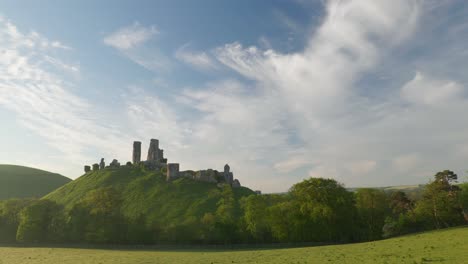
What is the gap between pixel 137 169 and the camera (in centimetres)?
16150

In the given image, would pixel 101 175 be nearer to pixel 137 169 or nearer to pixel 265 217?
pixel 137 169

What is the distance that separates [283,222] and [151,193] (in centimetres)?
6949

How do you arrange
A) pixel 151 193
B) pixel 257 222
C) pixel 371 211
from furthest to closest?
pixel 151 193 < pixel 371 211 < pixel 257 222

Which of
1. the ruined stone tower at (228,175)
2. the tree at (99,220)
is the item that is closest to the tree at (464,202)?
the tree at (99,220)

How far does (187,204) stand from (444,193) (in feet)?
257

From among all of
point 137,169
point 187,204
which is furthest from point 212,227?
point 137,169

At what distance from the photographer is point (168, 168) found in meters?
147

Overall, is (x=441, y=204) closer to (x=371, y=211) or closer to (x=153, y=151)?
(x=371, y=211)

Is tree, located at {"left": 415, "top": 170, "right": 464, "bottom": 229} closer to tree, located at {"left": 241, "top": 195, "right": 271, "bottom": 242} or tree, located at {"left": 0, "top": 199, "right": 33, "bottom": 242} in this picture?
tree, located at {"left": 241, "top": 195, "right": 271, "bottom": 242}

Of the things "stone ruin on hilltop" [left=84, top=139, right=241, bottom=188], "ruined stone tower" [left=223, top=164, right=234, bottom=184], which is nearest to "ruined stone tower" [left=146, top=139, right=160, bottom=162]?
"stone ruin on hilltop" [left=84, top=139, right=241, bottom=188]

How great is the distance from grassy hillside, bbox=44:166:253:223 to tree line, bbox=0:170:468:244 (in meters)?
24.0

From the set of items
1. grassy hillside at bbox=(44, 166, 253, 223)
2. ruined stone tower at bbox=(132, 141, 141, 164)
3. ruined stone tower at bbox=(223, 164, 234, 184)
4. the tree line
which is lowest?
the tree line

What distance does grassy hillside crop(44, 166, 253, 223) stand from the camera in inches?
4397

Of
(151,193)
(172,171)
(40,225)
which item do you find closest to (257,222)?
(40,225)
